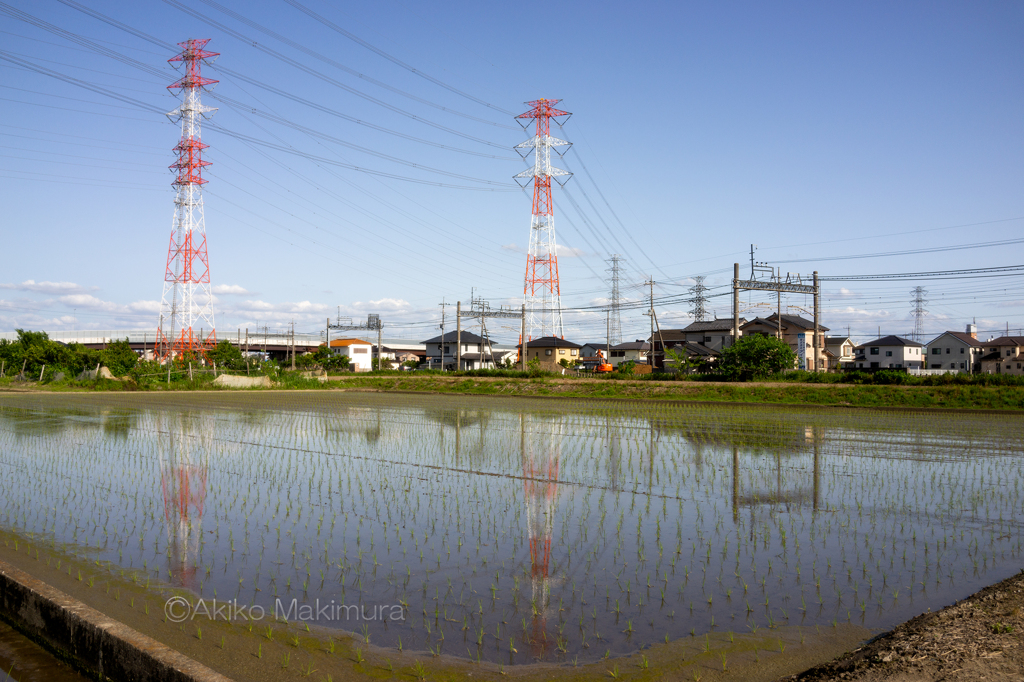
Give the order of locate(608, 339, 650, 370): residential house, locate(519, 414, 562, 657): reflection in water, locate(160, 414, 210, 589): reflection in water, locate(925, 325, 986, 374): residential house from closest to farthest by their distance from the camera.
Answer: locate(519, 414, 562, 657): reflection in water < locate(160, 414, 210, 589): reflection in water < locate(925, 325, 986, 374): residential house < locate(608, 339, 650, 370): residential house

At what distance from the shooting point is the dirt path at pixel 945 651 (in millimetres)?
3631

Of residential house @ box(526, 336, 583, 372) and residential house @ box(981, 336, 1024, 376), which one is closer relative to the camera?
residential house @ box(981, 336, 1024, 376)

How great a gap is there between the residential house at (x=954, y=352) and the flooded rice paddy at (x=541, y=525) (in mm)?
51142

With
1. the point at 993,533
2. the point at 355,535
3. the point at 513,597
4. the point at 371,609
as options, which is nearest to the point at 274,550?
the point at 355,535

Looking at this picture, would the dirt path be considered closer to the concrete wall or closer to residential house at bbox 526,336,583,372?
the concrete wall

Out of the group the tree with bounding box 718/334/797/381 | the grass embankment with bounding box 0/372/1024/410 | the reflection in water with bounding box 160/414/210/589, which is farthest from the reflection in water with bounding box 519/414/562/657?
the tree with bounding box 718/334/797/381

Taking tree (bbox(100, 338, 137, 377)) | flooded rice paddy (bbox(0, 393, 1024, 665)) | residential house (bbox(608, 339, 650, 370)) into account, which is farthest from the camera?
residential house (bbox(608, 339, 650, 370))

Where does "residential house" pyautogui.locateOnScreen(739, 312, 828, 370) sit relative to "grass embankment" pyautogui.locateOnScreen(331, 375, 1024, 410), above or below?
above

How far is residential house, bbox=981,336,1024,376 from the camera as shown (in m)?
53.1

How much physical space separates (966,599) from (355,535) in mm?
5877

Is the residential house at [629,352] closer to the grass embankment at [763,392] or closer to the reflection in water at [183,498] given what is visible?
the grass embankment at [763,392]

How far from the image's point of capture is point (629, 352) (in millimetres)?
65875

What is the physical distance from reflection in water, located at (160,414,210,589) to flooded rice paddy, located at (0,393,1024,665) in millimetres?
45

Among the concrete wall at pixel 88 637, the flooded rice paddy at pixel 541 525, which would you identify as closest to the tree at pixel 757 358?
the flooded rice paddy at pixel 541 525
